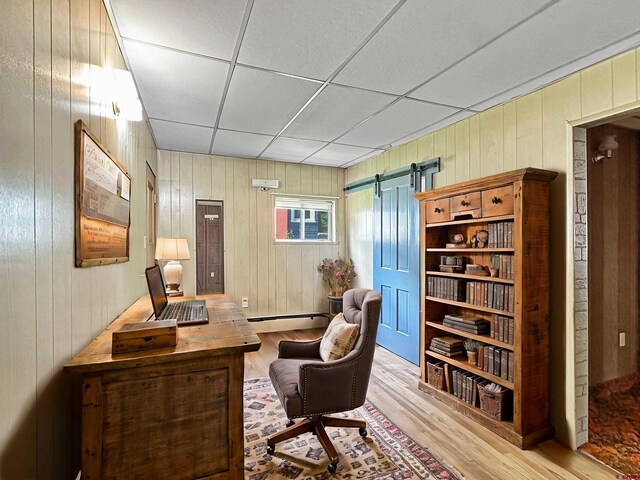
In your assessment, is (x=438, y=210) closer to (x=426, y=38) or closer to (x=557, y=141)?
(x=557, y=141)

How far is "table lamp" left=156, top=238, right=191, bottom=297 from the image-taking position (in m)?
3.03

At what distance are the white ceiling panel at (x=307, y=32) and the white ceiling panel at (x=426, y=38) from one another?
0.37ft

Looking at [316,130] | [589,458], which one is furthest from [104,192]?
[589,458]

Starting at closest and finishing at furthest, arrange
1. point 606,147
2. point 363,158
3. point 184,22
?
1. point 184,22
2. point 606,147
3. point 363,158

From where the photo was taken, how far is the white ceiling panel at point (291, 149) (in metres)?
3.68

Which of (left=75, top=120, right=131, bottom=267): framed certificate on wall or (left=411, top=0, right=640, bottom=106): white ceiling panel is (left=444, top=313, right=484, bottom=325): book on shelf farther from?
(left=75, top=120, right=131, bottom=267): framed certificate on wall

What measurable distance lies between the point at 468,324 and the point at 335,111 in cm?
211

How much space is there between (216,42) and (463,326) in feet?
8.81

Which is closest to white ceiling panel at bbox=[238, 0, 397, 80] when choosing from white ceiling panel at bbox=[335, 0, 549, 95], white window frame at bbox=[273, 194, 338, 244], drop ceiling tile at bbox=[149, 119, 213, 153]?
white ceiling panel at bbox=[335, 0, 549, 95]

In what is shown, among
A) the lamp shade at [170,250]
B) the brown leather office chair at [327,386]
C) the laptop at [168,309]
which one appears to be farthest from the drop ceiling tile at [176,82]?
the brown leather office chair at [327,386]

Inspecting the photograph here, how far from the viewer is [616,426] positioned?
91.2 inches

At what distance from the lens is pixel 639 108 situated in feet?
5.97

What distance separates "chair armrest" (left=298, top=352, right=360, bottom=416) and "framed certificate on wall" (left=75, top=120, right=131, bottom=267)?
4.06ft

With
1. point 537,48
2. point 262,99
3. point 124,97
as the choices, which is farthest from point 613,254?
point 124,97
